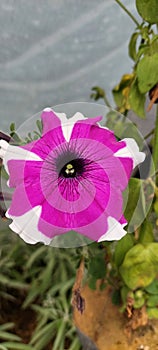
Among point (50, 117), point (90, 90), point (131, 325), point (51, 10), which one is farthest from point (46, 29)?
point (131, 325)

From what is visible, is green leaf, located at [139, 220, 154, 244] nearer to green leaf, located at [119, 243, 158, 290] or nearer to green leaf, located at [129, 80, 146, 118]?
green leaf, located at [119, 243, 158, 290]

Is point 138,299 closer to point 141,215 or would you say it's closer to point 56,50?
point 141,215

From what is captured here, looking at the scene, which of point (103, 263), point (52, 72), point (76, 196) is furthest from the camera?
point (52, 72)

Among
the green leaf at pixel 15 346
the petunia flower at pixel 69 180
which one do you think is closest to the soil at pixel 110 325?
the green leaf at pixel 15 346

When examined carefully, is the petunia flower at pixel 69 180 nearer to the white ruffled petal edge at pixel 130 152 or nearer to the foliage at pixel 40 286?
the white ruffled petal edge at pixel 130 152

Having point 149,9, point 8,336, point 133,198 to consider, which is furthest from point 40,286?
point 149,9

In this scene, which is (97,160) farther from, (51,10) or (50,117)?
(51,10)

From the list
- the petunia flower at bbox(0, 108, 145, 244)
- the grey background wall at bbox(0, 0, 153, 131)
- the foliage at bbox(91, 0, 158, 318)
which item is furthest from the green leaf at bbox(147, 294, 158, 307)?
the grey background wall at bbox(0, 0, 153, 131)
